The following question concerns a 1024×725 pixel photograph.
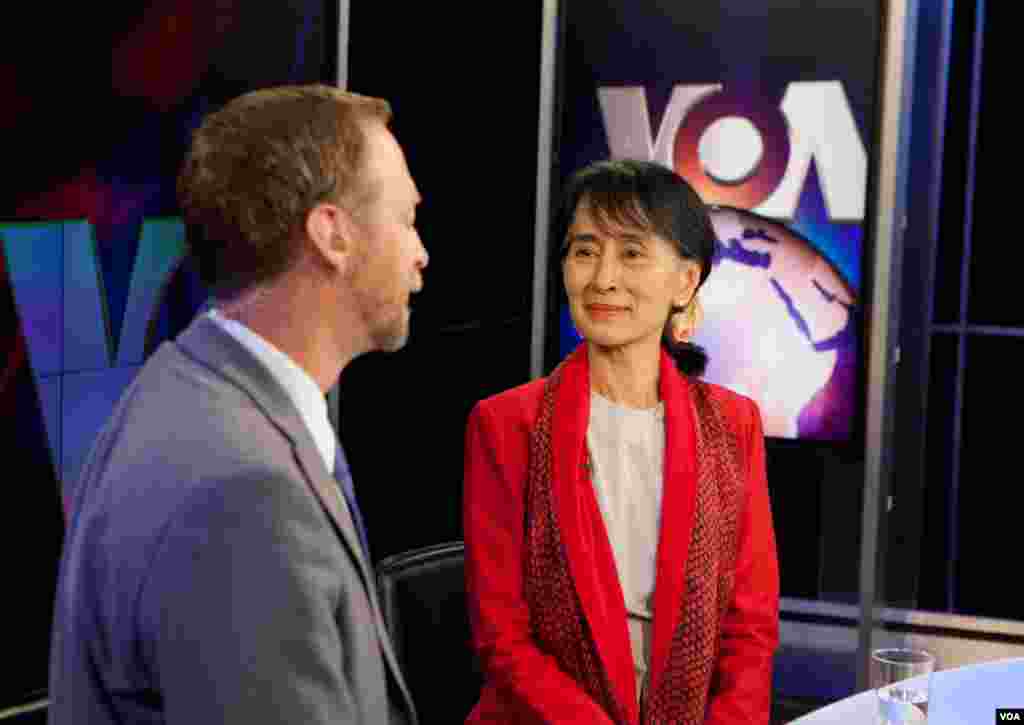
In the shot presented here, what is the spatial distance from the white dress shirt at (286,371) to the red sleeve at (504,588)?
0.93 m

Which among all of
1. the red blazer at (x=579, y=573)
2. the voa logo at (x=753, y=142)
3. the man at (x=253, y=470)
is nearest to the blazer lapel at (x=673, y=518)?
the red blazer at (x=579, y=573)

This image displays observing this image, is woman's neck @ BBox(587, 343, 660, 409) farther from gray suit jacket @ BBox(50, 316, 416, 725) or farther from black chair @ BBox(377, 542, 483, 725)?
gray suit jacket @ BBox(50, 316, 416, 725)

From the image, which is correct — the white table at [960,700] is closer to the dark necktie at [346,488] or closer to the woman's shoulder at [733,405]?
the woman's shoulder at [733,405]

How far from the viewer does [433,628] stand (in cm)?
211

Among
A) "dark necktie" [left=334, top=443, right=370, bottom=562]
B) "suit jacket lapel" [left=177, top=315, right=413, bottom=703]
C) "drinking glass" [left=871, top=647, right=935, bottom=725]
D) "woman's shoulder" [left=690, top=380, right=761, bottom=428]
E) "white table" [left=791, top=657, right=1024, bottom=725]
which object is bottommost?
"white table" [left=791, top=657, right=1024, bottom=725]

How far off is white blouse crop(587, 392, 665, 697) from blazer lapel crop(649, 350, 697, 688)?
0.03 m

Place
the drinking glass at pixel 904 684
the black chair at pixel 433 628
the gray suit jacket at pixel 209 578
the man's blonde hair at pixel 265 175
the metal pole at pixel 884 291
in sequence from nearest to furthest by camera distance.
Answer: the gray suit jacket at pixel 209 578 → the man's blonde hair at pixel 265 175 → the drinking glass at pixel 904 684 → the black chair at pixel 433 628 → the metal pole at pixel 884 291

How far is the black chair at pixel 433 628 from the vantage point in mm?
2059

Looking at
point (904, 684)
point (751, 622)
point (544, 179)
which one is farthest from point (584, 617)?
point (544, 179)

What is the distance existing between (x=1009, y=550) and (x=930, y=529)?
0.34m

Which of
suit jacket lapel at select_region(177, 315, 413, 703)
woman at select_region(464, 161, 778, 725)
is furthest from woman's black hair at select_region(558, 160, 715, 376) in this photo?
suit jacket lapel at select_region(177, 315, 413, 703)

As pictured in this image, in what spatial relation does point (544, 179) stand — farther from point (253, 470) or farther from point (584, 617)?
point (253, 470)

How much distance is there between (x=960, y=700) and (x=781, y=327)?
6.43ft

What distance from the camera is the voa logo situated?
3703 millimetres
